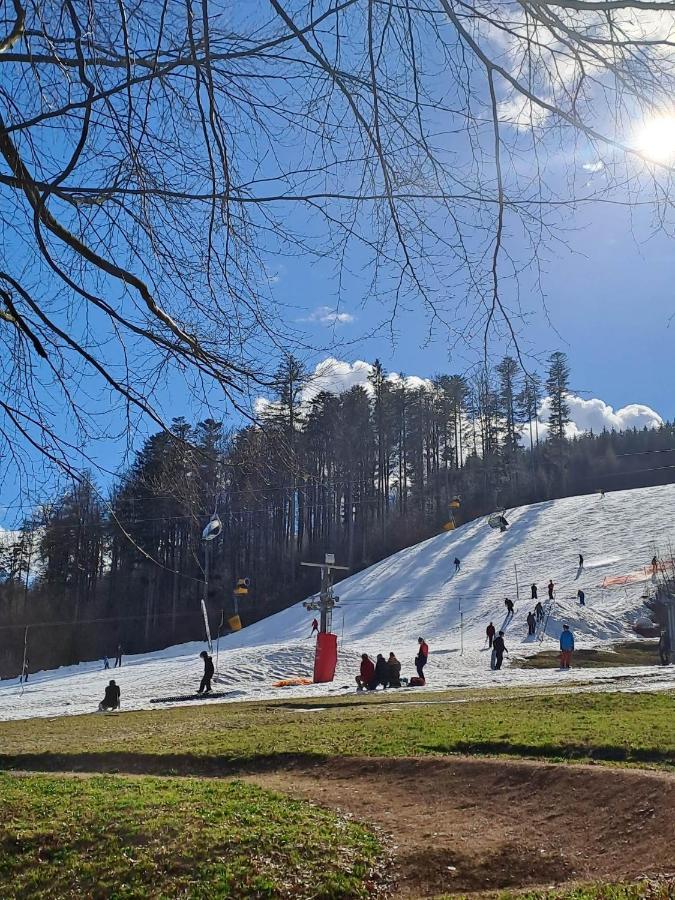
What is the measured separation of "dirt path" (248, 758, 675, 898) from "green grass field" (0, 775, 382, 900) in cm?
44

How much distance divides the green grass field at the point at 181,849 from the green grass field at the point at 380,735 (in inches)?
112

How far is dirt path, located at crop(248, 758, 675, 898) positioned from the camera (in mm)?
5629

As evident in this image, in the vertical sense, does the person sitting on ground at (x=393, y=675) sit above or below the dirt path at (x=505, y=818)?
below

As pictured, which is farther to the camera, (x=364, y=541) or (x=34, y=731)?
(x=364, y=541)

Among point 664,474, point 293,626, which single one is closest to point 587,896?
point 293,626

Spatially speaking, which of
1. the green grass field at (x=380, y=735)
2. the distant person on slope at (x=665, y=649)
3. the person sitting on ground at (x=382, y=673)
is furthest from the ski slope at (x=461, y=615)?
the green grass field at (x=380, y=735)

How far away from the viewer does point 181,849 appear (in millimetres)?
6043

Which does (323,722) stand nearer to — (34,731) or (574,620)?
(34,731)

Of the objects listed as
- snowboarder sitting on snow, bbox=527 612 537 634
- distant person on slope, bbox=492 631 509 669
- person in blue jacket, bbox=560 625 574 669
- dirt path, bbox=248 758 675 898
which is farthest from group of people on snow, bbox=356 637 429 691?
snowboarder sitting on snow, bbox=527 612 537 634

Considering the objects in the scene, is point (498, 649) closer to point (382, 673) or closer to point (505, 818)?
point (382, 673)

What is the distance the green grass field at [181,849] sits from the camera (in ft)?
18.5

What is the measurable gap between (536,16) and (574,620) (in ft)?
119

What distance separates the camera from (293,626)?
159 ft

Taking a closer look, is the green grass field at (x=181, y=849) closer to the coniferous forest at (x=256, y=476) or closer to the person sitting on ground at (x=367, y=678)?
the coniferous forest at (x=256, y=476)
